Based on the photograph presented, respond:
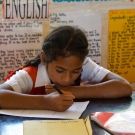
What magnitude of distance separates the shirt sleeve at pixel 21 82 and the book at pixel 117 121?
1.24 feet

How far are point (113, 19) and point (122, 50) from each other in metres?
0.21

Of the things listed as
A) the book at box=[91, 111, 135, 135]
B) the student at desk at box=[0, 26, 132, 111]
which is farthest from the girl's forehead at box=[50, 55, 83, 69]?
the book at box=[91, 111, 135, 135]

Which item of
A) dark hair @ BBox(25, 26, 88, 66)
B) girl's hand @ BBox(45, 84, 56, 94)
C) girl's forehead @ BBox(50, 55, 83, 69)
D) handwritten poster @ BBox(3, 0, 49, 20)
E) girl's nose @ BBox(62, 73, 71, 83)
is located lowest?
girl's hand @ BBox(45, 84, 56, 94)

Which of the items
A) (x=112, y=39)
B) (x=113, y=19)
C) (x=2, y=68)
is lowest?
(x=2, y=68)

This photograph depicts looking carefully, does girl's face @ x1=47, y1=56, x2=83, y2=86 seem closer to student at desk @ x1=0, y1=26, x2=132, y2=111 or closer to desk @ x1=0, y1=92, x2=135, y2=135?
student at desk @ x1=0, y1=26, x2=132, y2=111

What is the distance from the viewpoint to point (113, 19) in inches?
78.0

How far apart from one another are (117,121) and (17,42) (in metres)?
1.10

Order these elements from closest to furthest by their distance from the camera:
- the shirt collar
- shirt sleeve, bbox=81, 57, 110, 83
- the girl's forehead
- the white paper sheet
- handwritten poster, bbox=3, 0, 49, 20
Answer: the white paper sheet
the girl's forehead
the shirt collar
shirt sleeve, bbox=81, 57, 110, 83
handwritten poster, bbox=3, 0, 49, 20

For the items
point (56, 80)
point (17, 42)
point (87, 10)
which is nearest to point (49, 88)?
point (56, 80)

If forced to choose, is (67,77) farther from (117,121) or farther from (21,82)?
(117,121)

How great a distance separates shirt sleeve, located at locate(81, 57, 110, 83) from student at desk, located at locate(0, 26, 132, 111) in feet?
0.30

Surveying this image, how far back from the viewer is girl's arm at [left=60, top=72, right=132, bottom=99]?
131 cm

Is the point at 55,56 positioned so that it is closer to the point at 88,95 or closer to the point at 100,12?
the point at 88,95

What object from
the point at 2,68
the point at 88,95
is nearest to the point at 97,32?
the point at 2,68
